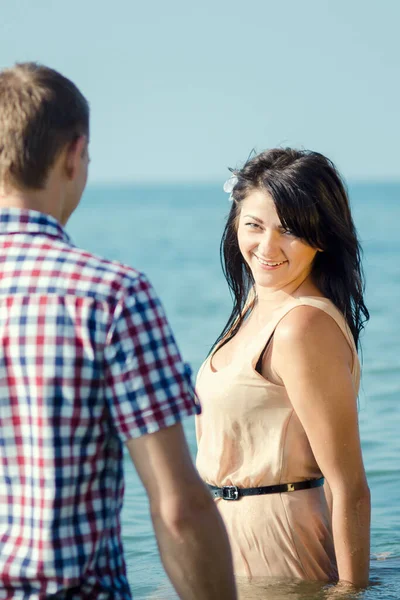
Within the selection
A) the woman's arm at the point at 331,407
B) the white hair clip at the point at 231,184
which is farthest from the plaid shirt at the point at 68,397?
the white hair clip at the point at 231,184

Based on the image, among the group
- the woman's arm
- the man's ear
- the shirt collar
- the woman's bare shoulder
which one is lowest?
the woman's arm

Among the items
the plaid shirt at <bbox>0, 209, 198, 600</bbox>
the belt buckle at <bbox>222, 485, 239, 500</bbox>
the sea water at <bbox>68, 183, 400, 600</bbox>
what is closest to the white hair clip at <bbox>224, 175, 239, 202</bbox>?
the sea water at <bbox>68, 183, 400, 600</bbox>

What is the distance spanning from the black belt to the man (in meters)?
1.22

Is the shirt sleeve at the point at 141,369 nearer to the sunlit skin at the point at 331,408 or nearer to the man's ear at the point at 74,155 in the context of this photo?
the man's ear at the point at 74,155

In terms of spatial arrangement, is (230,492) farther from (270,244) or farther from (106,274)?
(106,274)

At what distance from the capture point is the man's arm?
1636 mm

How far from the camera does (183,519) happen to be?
5.49 feet

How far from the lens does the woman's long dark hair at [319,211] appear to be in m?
2.97

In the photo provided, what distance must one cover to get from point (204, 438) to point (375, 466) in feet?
11.6

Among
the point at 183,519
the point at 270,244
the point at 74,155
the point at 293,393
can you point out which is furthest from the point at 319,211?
the point at 183,519

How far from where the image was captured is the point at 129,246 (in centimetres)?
3569

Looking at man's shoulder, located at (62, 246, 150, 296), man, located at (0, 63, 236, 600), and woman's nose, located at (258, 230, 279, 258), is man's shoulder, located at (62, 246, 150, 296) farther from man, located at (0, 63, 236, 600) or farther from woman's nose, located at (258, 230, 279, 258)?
woman's nose, located at (258, 230, 279, 258)

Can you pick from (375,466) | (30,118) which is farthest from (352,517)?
(375,466)

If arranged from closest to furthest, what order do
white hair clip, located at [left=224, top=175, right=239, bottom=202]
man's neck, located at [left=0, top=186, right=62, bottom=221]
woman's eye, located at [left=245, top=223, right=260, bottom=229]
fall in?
man's neck, located at [left=0, top=186, right=62, bottom=221] < woman's eye, located at [left=245, top=223, right=260, bottom=229] < white hair clip, located at [left=224, top=175, right=239, bottom=202]
